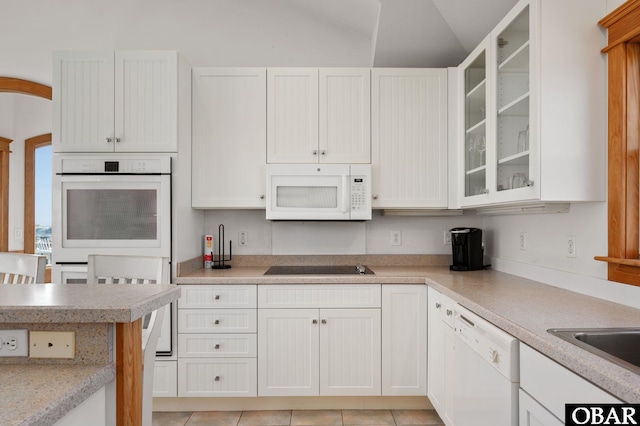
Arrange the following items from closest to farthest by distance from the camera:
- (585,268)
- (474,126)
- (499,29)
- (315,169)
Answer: (585,268) → (499,29) → (474,126) → (315,169)

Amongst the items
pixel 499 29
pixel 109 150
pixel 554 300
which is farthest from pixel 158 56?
pixel 554 300

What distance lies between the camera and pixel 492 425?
1513 millimetres

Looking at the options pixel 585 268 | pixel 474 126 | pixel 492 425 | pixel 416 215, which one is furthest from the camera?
pixel 416 215

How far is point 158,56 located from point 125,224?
1083 millimetres

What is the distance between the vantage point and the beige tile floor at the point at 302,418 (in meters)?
2.48

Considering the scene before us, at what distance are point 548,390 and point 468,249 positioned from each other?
5.34 ft

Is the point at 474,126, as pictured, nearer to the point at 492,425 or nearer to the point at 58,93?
the point at 492,425

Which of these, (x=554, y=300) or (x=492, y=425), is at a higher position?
(x=554, y=300)

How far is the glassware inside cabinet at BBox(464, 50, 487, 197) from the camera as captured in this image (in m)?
2.38

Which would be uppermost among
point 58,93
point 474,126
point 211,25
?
point 211,25

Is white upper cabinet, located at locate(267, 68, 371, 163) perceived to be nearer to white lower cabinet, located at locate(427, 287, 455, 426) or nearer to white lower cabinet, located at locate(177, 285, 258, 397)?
white lower cabinet, located at locate(177, 285, 258, 397)

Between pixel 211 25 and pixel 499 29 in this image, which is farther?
pixel 211 25

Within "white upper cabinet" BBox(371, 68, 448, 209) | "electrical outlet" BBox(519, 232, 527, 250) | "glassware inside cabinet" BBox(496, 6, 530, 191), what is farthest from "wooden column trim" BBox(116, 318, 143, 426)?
"electrical outlet" BBox(519, 232, 527, 250)

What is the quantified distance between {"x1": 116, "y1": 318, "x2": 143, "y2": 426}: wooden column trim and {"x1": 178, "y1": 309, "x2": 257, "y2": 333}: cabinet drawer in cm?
150
